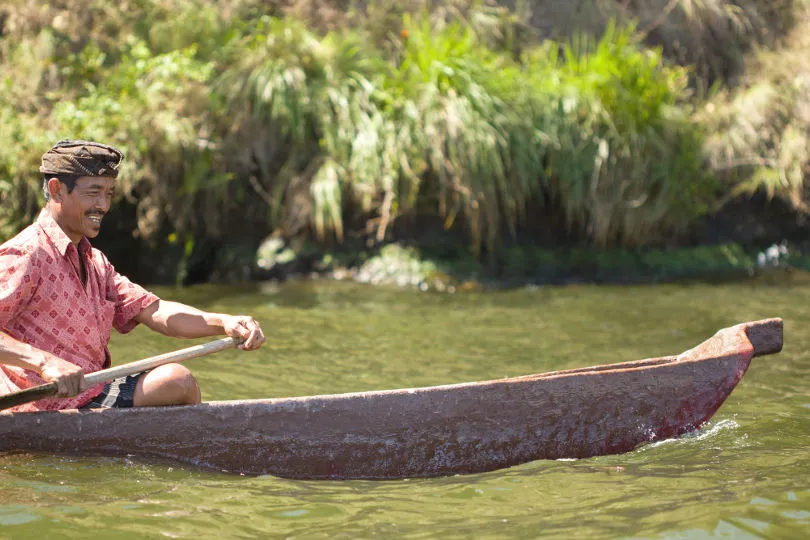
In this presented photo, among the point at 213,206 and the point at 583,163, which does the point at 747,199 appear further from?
the point at 213,206

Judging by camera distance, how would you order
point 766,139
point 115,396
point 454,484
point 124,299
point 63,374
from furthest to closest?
1. point 766,139
2. point 124,299
3. point 115,396
4. point 454,484
5. point 63,374

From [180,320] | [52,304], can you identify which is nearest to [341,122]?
[180,320]

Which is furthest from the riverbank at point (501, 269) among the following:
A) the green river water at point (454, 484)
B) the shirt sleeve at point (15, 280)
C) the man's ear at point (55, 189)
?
the shirt sleeve at point (15, 280)

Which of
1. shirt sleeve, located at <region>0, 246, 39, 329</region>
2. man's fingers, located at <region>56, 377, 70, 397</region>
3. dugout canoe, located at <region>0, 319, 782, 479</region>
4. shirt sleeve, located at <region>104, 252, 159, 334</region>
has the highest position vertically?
shirt sleeve, located at <region>0, 246, 39, 329</region>

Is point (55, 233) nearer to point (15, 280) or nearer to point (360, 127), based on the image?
point (15, 280)

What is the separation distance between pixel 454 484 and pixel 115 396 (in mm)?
1563

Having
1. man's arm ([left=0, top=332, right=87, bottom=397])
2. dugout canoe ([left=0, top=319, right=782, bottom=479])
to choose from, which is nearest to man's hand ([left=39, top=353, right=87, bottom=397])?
man's arm ([left=0, top=332, right=87, bottom=397])

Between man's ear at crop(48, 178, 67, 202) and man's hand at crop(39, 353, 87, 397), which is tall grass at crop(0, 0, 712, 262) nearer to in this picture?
man's ear at crop(48, 178, 67, 202)

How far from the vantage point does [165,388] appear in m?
4.21

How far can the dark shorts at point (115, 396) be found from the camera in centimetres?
423

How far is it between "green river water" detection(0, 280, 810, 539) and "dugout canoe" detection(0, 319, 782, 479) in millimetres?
83

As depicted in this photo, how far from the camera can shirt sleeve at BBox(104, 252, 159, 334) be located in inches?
176

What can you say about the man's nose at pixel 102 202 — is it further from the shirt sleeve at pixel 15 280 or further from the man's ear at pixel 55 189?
the shirt sleeve at pixel 15 280

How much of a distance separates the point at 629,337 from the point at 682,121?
431 centimetres
